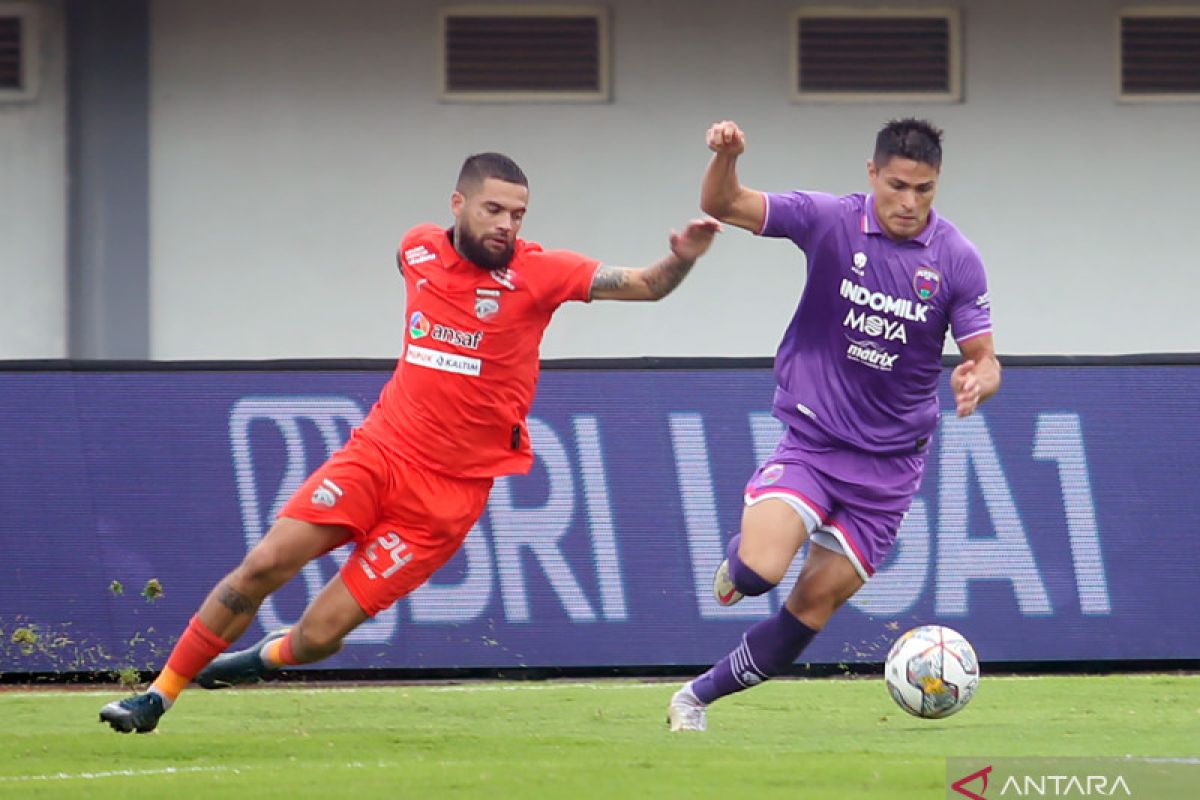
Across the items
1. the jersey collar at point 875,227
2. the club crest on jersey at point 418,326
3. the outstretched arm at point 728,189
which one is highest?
the outstretched arm at point 728,189

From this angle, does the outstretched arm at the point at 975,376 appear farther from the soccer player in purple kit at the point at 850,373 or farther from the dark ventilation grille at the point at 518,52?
the dark ventilation grille at the point at 518,52

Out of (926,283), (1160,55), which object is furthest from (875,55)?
(926,283)

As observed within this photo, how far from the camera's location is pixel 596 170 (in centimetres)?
1465

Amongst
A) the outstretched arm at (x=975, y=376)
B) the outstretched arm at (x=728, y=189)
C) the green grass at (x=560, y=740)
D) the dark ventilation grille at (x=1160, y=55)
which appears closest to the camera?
the green grass at (x=560, y=740)

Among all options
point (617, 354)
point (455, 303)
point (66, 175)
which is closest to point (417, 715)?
point (455, 303)

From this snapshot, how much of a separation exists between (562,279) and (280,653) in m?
1.91

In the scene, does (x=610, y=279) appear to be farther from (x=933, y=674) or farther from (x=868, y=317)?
(x=933, y=674)

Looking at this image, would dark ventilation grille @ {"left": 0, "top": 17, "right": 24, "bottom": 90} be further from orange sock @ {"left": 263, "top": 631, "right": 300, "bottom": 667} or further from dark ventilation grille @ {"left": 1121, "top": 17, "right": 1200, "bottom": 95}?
dark ventilation grille @ {"left": 1121, "top": 17, "right": 1200, "bottom": 95}

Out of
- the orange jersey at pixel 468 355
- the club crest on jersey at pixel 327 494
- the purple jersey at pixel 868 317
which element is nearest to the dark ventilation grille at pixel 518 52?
the orange jersey at pixel 468 355

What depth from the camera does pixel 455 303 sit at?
25.9ft

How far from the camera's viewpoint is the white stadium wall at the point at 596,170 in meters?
14.4

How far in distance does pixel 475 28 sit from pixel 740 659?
7662 millimetres

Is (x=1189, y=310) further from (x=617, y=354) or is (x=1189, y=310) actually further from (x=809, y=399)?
(x=809, y=399)

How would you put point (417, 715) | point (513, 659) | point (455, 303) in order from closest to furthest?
point (455, 303)
point (417, 715)
point (513, 659)
